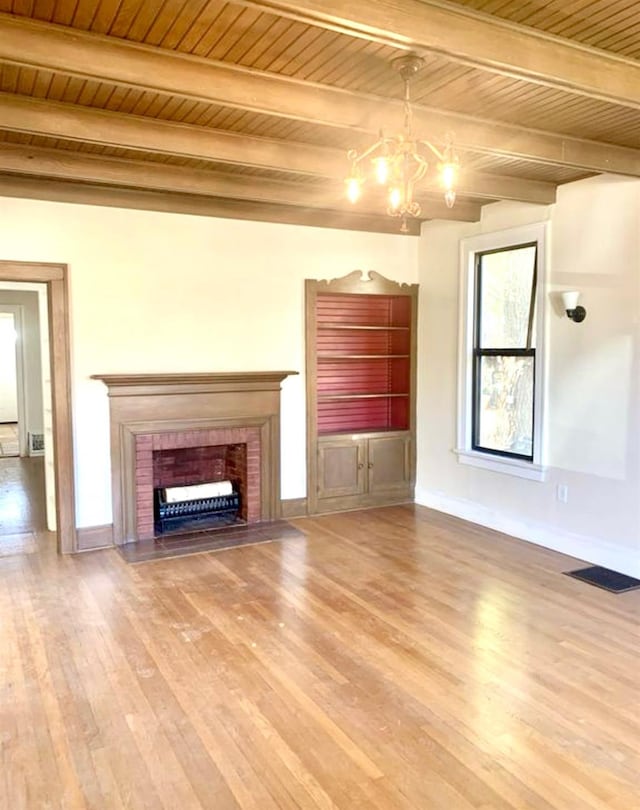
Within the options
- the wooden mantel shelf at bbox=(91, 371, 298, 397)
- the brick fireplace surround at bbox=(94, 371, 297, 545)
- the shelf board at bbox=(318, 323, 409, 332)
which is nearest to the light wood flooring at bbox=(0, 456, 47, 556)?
the brick fireplace surround at bbox=(94, 371, 297, 545)

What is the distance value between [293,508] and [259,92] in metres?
3.84

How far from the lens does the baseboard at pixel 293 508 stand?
592 centimetres

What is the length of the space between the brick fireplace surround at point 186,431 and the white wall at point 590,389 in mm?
2018

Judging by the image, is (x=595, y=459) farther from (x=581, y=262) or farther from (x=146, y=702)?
(x=146, y=702)

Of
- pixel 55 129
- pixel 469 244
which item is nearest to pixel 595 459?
pixel 469 244

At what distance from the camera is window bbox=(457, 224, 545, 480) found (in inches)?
202

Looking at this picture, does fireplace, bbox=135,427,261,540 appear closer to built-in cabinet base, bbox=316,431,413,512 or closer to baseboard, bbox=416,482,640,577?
built-in cabinet base, bbox=316,431,413,512

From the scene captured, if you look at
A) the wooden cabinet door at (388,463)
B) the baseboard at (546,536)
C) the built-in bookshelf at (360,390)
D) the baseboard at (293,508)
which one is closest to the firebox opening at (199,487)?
the baseboard at (293,508)

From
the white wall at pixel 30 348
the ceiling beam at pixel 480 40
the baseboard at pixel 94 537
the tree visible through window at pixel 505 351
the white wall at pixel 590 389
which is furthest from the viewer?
the white wall at pixel 30 348

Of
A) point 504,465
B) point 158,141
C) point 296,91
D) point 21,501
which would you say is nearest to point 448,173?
point 296,91

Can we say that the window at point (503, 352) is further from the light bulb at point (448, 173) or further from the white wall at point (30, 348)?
the white wall at point (30, 348)

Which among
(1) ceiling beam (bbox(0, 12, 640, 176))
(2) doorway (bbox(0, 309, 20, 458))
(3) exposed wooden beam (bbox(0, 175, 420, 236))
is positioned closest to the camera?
(1) ceiling beam (bbox(0, 12, 640, 176))

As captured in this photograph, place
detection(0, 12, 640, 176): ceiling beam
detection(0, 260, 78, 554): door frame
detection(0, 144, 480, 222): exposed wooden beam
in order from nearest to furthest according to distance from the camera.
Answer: detection(0, 12, 640, 176): ceiling beam, detection(0, 144, 480, 222): exposed wooden beam, detection(0, 260, 78, 554): door frame

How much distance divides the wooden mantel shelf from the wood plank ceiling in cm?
142
